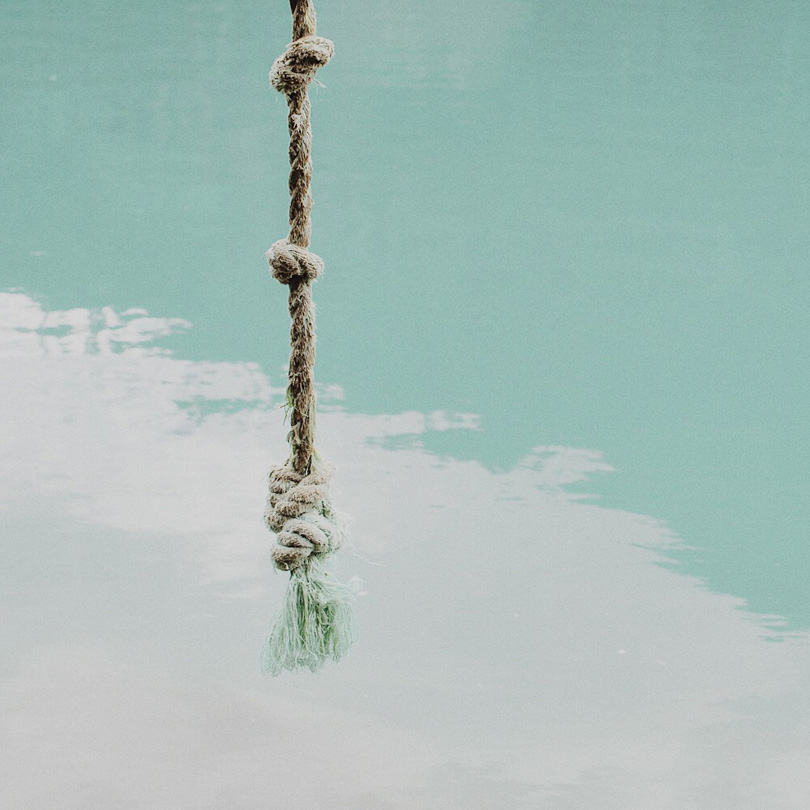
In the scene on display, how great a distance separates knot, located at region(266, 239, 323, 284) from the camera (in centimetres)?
77

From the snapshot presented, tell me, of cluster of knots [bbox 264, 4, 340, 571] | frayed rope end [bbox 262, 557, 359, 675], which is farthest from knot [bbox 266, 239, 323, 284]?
frayed rope end [bbox 262, 557, 359, 675]

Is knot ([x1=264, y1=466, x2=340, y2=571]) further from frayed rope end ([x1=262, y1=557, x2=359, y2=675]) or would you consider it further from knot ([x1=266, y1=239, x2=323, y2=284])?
knot ([x1=266, y1=239, x2=323, y2=284])

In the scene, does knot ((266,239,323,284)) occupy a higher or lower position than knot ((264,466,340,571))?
higher

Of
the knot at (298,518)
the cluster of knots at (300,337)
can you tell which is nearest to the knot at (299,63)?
the cluster of knots at (300,337)

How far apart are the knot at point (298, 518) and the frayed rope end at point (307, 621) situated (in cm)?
2

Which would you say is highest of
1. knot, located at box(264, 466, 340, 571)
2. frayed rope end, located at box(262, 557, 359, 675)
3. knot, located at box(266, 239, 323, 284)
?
knot, located at box(266, 239, 323, 284)

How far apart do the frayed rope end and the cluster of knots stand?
0.06 feet

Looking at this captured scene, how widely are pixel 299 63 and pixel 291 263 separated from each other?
0.15 meters

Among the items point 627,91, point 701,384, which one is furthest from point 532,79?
point 701,384

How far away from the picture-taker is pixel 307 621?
808mm

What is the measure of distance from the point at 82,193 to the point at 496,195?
41.2 inches

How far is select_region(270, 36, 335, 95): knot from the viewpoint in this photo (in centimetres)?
76

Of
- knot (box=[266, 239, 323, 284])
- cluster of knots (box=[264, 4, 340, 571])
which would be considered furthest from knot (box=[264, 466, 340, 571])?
knot (box=[266, 239, 323, 284])

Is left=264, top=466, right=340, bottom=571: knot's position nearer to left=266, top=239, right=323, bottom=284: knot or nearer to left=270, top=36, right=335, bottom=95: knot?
left=266, top=239, right=323, bottom=284: knot
